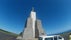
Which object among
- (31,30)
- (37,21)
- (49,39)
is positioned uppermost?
(37,21)

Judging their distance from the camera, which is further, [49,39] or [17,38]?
[17,38]

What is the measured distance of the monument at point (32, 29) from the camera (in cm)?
862

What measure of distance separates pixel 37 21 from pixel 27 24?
2.09 ft

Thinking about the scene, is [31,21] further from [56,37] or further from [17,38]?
[56,37]

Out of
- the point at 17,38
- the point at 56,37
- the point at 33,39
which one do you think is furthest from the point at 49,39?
the point at 17,38

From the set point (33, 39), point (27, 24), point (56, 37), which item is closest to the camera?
point (56, 37)

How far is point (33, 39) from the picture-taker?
27.3ft

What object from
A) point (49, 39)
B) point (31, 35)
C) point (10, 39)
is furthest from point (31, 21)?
point (49, 39)

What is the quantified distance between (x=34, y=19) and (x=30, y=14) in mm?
381

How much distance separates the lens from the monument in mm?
8620

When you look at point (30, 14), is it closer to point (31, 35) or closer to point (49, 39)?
point (31, 35)

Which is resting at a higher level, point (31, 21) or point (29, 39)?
point (31, 21)

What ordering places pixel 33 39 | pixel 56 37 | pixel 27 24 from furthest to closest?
1. pixel 27 24
2. pixel 33 39
3. pixel 56 37

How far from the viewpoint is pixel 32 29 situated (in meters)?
8.88
